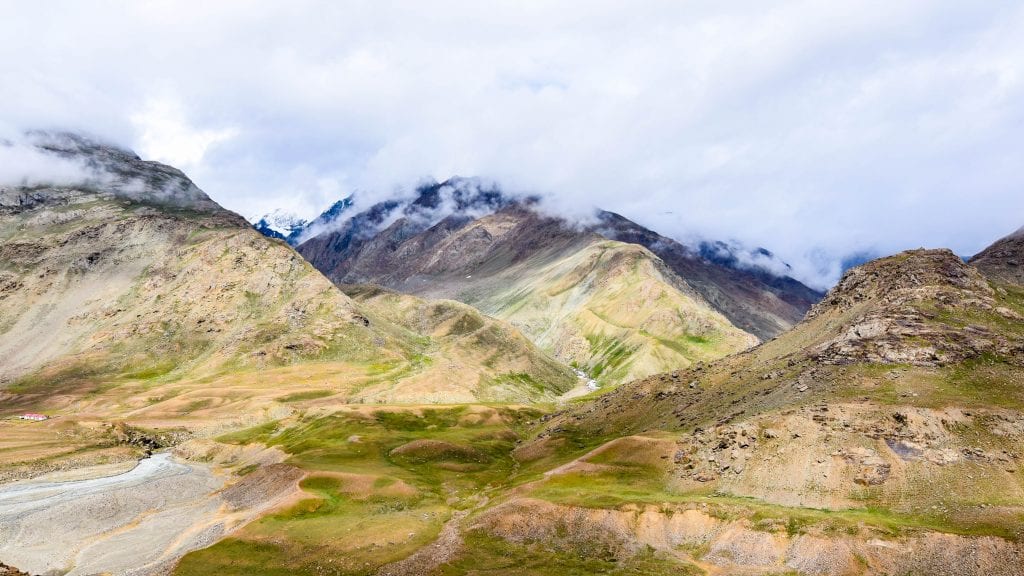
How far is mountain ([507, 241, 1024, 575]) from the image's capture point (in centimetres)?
6006

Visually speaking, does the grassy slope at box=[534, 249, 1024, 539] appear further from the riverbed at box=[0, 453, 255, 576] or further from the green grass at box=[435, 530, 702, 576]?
the riverbed at box=[0, 453, 255, 576]

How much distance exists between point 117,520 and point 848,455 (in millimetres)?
107777

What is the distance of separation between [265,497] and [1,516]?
42.2 meters

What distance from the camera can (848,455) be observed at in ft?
249

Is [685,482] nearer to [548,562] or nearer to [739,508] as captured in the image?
[739,508]

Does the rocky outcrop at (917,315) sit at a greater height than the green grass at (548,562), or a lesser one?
greater

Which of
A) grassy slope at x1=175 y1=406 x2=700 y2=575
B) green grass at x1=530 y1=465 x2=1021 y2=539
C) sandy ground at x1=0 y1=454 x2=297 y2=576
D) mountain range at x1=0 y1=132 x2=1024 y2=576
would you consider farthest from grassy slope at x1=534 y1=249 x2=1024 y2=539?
sandy ground at x1=0 y1=454 x2=297 y2=576

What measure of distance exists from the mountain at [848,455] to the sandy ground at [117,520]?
4089 cm

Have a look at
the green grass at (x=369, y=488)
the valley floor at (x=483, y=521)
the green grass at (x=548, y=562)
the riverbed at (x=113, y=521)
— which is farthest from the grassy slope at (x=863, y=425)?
the riverbed at (x=113, y=521)

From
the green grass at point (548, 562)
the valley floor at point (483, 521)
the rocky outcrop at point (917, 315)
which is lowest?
the green grass at point (548, 562)

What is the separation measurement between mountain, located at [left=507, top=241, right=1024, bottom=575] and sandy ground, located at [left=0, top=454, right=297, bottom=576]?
40.9m

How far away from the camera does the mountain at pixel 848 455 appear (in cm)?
6006

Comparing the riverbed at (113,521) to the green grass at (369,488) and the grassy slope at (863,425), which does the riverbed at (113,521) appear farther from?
the grassy slope at (863,425)

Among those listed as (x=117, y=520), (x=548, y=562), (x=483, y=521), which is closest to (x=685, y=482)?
(x=548, y=562)
